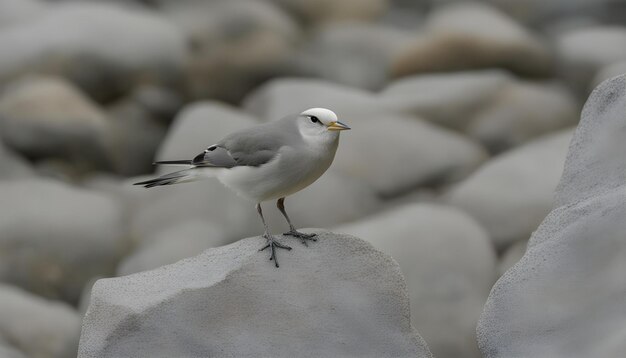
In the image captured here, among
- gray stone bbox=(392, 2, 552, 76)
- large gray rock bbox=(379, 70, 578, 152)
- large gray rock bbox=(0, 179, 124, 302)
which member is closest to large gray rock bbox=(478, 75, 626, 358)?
large gray rock bbox=(0, 179, 124, 302)

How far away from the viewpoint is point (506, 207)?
6.61 metres

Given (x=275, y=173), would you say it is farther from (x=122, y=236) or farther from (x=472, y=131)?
(x=472, y=131)

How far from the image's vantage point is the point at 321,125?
373 centimetres

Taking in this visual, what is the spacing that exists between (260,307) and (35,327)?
9.18 feet

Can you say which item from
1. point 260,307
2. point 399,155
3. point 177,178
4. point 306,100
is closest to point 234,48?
point 306,100

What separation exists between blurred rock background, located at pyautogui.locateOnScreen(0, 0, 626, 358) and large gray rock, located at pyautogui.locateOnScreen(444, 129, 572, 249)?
0.01 m

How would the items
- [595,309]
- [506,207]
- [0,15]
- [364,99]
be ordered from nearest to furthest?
1. [595,309]
2. [506,207]
3. [364,99]
4. [0,15]

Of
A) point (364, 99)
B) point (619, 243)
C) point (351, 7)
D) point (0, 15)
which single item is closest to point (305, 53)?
point (351, 7)

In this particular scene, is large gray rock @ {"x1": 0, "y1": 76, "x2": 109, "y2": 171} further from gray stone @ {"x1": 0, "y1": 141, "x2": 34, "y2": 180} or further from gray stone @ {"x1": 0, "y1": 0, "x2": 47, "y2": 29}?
gray stone @ {"x1": 0, "y1": 0, "x2": 47, "y2": 29}

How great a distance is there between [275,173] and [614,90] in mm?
1233

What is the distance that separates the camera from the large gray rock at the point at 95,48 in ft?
27.8

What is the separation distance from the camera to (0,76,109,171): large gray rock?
7.93 metres

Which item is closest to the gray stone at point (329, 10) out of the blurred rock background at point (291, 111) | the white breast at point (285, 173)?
the blurred rock background at point (291, 111)

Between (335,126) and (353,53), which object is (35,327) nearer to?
(335,126)
